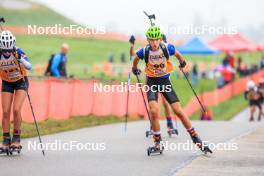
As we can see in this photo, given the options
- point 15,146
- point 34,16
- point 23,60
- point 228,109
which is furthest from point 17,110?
point 34,16

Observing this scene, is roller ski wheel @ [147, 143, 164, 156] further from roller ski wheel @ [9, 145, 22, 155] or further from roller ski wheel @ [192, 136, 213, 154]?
roller ski wheel @ [9, 145, 22, 155]

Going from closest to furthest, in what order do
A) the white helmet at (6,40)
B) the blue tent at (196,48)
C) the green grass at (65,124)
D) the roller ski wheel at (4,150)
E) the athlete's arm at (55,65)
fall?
the white helmet at (6,40)
the roller ski wheel at (4,150)
the green grass at (65,124)
the athlete's arm at (55,65)
the blue tent at (196,48)

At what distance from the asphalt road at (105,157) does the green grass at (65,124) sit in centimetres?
48

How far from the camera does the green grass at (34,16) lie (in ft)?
310

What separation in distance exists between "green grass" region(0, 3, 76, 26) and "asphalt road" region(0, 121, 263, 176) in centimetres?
7685

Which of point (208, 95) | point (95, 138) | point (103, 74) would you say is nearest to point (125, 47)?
point (103, 74)

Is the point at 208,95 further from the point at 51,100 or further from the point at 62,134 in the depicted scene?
the point at 62,134

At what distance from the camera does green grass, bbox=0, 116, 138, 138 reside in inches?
629

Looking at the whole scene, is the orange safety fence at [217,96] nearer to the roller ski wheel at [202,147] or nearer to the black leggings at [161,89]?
the black leggings at [161,89]

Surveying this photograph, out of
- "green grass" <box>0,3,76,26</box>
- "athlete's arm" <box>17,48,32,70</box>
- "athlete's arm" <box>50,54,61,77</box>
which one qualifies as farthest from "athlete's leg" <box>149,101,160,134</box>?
"green grass" <box>0,3,76,26</box>

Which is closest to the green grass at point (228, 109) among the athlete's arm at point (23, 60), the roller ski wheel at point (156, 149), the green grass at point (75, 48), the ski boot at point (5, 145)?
the roller ski wheel at point (156, 149)

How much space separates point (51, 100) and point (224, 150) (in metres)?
6.68

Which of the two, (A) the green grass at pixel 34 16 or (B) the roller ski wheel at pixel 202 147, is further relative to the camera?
(A) the green grass at pixel 34 16

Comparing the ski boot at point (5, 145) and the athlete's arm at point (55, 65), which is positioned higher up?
the athlete's arm at point (55, 65)
